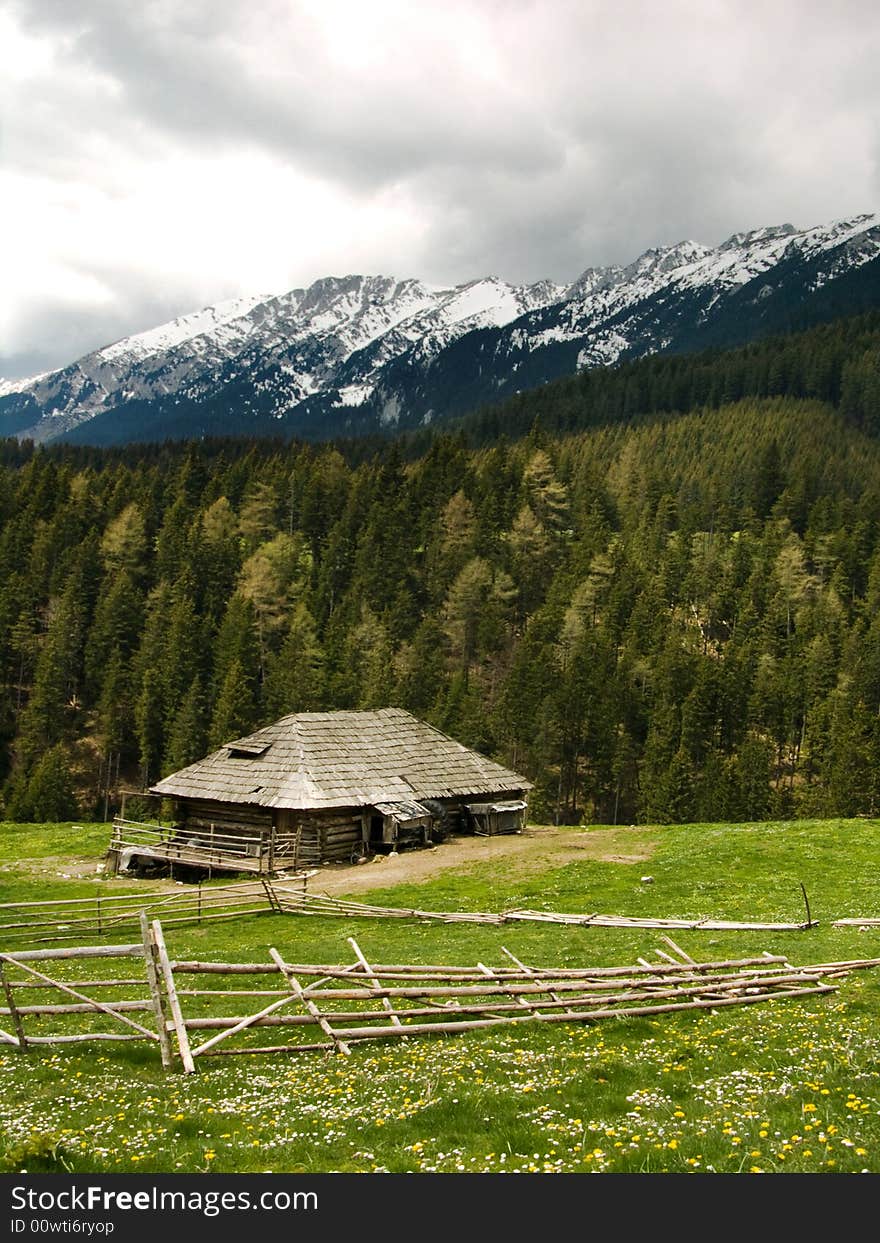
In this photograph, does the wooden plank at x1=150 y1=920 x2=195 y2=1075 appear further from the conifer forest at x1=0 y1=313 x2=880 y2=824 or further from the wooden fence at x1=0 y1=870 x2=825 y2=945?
the conifer forest at x1=0 y1=313 x2=880 y2=824

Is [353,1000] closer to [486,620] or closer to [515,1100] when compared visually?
[515,1100]

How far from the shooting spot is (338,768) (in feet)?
153

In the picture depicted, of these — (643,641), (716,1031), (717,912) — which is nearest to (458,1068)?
(716,1031)

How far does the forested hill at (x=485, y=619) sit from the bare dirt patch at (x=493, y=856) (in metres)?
33.0

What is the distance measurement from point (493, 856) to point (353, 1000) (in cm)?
2489

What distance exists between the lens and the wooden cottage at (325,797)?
140 feet

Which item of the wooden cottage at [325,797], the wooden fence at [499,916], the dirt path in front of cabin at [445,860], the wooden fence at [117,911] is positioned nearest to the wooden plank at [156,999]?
the wooden fence at [117,911]

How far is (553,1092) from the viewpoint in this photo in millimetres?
11305

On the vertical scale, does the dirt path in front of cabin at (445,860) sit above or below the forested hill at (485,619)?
below

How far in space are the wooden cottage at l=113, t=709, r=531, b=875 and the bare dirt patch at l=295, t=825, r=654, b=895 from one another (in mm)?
1956

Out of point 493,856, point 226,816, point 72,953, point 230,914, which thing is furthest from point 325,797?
point 72,953

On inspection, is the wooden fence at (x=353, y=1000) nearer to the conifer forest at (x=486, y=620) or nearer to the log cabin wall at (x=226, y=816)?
the log cabin wall at (x=226, y=816)

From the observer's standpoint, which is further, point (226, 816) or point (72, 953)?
point (226, 816)

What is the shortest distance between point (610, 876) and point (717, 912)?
769 cm
